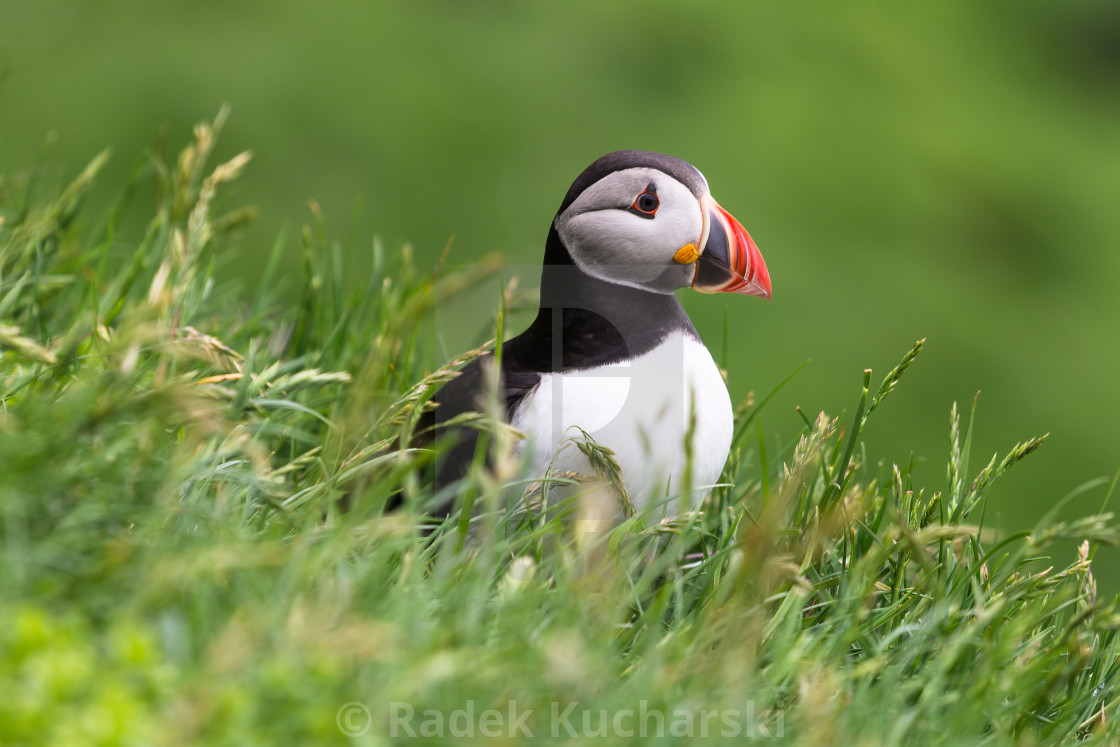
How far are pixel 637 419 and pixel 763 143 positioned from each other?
809 centimetres

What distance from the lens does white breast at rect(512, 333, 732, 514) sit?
101 inches

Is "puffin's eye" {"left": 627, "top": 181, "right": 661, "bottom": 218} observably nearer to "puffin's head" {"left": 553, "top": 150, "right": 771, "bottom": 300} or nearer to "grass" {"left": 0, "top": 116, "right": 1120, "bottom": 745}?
"puffin's head" {"left": 553, "top": 150, "right": 771, "bottom": 300}

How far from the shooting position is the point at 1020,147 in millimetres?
10492

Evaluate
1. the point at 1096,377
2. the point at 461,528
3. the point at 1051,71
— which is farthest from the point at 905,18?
the point at 461,528

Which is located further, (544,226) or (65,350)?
(544,226)

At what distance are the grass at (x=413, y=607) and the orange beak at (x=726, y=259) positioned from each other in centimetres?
56

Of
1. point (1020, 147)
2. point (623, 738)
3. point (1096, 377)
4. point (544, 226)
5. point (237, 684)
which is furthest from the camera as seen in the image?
point (1020, 147)

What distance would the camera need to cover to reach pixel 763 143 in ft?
33.1

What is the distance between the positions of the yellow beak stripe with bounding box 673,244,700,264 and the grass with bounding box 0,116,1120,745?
0.68 metres

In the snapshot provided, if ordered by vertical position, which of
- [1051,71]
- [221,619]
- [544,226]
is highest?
A: [1051,71]

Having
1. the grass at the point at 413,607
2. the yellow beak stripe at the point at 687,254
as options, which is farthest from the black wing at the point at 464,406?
the yellow beak stripe at the point at 687,254

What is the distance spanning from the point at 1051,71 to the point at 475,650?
12236mm

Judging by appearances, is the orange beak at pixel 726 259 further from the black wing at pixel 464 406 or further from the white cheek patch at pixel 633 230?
the black wing at pixel 464 406

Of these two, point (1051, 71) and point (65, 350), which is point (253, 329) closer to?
point (65, 350)
